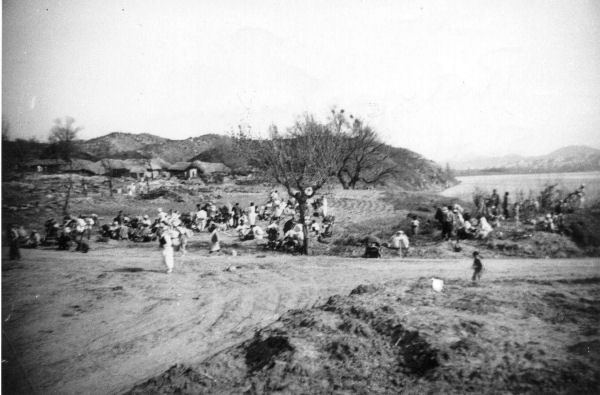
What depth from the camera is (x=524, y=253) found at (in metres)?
11.7

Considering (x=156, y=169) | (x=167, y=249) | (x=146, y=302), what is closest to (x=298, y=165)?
(x=167, y=249)

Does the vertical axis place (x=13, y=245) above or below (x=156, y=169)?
below

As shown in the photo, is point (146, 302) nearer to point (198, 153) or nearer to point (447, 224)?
point (447, 224)

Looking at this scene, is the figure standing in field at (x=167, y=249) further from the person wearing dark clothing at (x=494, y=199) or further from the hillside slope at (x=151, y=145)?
the hillside slope at (x=151, y=145)

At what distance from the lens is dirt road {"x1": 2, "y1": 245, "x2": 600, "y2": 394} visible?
6.03m

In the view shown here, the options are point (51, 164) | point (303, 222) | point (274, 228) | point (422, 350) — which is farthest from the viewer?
point (51, 164)

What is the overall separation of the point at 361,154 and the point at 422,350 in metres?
29.9

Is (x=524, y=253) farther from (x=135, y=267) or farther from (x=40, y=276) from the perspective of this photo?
(x=40, y=276)

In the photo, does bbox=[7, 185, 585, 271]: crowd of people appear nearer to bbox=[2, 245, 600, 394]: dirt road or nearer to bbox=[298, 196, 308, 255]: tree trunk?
bbox=[298, 196, 308, 255]: tree trunk

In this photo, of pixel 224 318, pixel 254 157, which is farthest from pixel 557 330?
pixel 254 157

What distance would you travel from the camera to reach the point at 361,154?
33438 mm

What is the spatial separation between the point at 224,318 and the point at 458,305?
4548 millimetres

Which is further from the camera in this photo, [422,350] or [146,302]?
[146,302]

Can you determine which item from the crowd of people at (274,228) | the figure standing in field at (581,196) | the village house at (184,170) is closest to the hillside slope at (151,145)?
the village house at (184,170)
